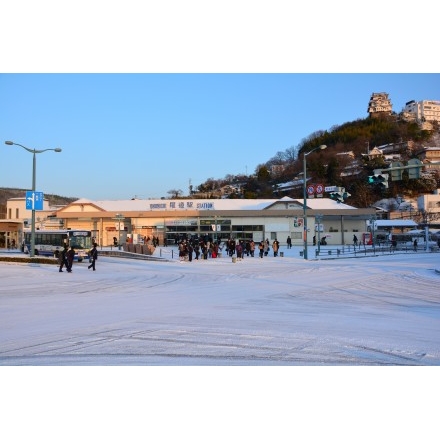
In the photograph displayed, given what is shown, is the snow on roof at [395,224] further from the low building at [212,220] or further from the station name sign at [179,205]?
the station name sign at [179,205]

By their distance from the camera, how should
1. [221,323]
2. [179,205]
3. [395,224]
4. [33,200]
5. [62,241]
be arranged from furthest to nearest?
[395,224] < [179,205] < [62,241] < [33,200] < [221,323]

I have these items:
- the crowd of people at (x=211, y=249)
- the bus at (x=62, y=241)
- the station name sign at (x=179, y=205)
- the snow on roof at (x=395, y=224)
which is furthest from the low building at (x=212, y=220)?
the crowd of people at (x=211, y=249)

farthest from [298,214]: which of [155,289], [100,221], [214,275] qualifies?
[155,289]

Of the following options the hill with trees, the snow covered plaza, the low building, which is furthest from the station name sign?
the snow covered plaza

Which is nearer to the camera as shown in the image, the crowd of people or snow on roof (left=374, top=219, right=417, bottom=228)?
the crowd of people

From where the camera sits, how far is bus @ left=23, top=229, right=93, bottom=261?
3581 cm

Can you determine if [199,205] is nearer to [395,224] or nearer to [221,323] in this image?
[395,224]

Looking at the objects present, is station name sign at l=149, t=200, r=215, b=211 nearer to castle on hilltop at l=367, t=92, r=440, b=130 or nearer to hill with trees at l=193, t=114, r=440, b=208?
hill with trees at l=193, t=114, r=440, b=208

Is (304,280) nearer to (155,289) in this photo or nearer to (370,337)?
(155,289)

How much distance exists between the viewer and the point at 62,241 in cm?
3788

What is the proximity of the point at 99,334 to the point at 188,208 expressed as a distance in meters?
56.6

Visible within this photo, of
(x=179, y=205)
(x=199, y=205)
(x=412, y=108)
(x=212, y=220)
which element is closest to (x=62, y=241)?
(x=212, y=220)

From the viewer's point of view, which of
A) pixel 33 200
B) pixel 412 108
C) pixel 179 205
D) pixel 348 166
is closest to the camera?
pixel 33 200

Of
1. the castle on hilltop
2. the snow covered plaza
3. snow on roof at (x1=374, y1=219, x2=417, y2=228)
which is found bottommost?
the snow covered plaza
